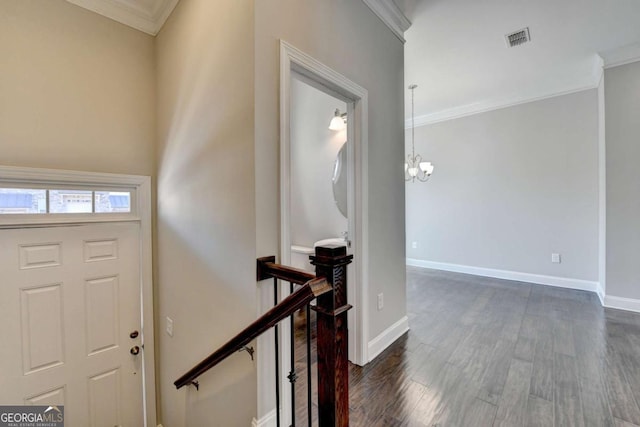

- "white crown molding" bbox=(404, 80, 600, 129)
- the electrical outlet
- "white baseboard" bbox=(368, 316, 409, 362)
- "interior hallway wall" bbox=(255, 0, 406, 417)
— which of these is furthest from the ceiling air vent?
the electrical outlet

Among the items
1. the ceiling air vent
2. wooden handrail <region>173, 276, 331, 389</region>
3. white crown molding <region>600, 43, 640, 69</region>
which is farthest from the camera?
white crown molding <region>600, 43, 640, 69</region>

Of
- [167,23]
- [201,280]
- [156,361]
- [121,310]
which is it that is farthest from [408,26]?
[156,361]

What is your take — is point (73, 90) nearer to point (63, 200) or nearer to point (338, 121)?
point (63, 200)

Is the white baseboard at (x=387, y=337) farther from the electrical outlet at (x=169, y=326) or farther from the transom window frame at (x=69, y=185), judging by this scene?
the transom window frame at (x=69, y=185)

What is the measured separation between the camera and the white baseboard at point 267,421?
4.81ft

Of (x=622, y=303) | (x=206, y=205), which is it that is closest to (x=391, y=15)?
(x=206, y=205)

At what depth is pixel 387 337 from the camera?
8.47 feet

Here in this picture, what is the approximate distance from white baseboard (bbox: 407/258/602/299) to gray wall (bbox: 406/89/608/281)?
0.07 metres

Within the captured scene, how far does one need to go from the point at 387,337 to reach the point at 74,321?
8.88 feet

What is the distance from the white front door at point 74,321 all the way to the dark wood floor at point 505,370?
1665mm

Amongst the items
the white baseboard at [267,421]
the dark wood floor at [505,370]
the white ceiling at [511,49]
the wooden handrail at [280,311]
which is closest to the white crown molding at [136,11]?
the white ceiling at [511,49]

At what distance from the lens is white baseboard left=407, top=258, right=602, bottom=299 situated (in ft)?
13.5

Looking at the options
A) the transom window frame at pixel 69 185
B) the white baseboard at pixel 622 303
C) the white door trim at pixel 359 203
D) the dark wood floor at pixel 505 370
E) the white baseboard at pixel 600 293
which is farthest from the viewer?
the white baseboard at pixel 600 293

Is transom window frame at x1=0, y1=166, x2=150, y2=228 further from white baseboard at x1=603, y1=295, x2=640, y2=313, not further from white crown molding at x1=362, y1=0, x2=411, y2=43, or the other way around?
white baseboard at x1=603, y1=295, x2=640, y2=313
